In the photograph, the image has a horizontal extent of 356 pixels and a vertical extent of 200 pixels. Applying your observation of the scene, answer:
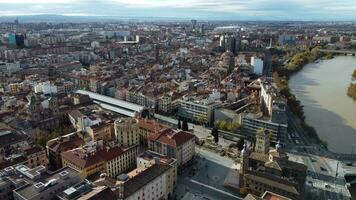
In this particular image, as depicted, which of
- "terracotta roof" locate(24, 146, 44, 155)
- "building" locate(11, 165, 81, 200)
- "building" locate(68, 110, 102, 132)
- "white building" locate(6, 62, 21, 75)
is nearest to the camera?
"building" locate(11, 165, 81, 200)

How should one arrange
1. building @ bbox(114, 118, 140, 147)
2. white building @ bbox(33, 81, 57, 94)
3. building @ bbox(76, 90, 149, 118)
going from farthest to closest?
white building @ bbox(33, 81, 57, 94), building @ bbox(76, 90, 149, 118), building @ bbox(114, 118, 140, 147)

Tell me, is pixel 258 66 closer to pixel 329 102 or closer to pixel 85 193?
pixel 329 102

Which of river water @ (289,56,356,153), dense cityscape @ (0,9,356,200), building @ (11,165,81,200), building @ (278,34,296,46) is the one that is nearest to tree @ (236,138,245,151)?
dense cityscape @ (0,9,356,200)

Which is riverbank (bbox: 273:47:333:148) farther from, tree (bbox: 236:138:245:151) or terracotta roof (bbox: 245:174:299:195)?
terracotta roof (bbox: 245:174:299:195)

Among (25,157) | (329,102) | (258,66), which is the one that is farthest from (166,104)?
(258,66)

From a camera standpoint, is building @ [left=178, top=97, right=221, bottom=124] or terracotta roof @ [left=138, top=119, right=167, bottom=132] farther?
building @ [left=178, top=97, right=221, bottom=124]

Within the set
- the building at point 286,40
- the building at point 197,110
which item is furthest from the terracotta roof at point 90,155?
the building at point 286,40

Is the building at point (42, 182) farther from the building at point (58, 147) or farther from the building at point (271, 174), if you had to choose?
the building at point (271, 174)
